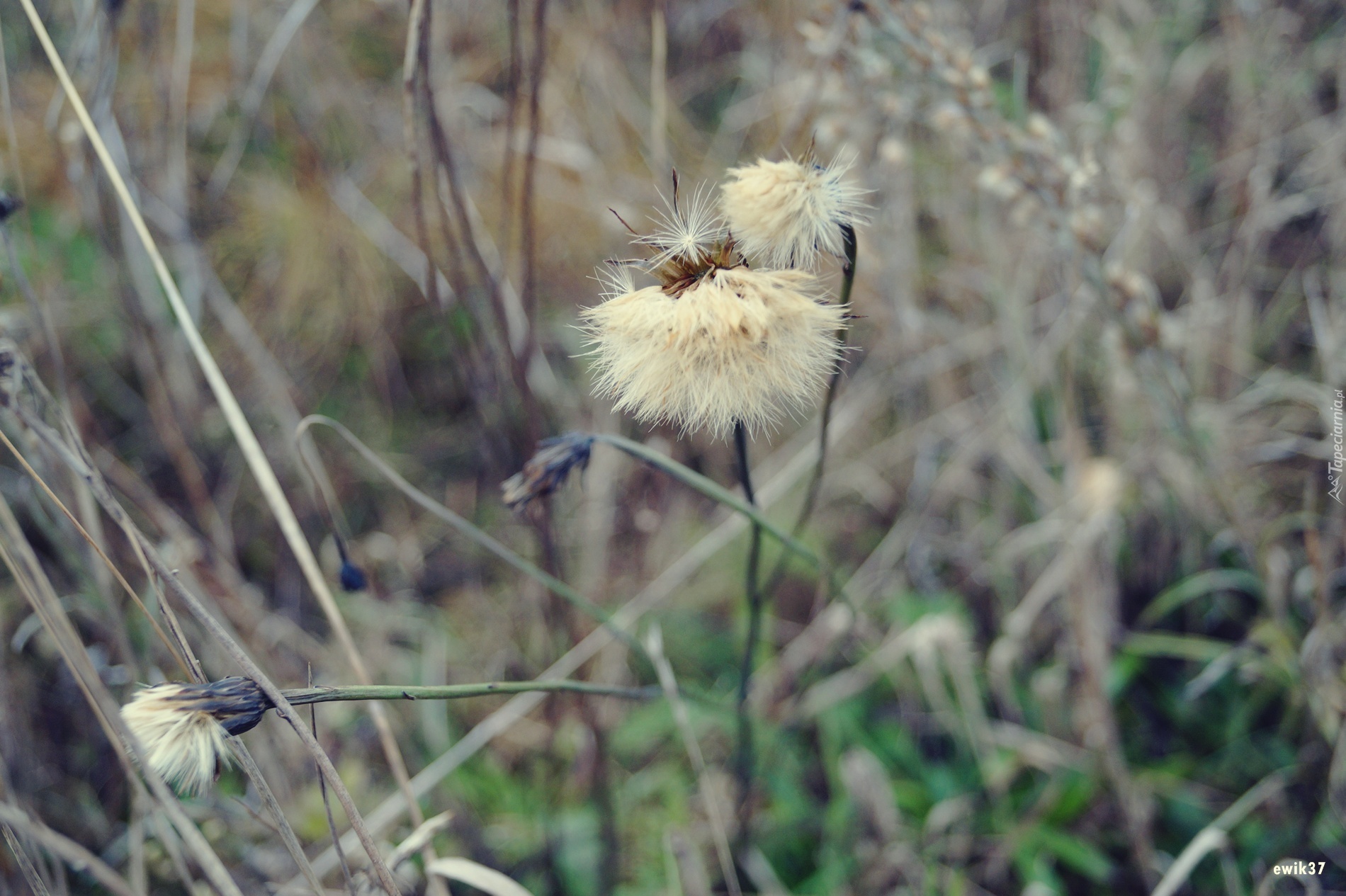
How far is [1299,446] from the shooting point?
1.64 metres

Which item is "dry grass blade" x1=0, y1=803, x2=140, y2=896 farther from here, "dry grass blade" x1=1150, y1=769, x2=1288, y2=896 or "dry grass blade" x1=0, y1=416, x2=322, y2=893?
"dry grass blade" x1=1150, y1=769, x2=1288, y2=896

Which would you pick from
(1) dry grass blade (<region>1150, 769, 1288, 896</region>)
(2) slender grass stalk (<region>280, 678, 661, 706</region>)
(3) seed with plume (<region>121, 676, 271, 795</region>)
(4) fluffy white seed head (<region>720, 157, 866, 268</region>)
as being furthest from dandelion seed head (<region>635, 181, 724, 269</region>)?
(1) dry grass blade (<region>1150, 769, 1288, 896</region>)

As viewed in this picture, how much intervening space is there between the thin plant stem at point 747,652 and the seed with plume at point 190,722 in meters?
0.52

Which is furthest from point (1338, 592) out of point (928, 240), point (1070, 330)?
point (928, 240)

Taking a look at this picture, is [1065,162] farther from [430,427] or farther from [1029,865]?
[430,427]

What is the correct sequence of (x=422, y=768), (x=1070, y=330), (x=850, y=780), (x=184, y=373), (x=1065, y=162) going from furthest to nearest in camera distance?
(x=184, y=373)
(x=422, y=768)
(x=1070, y=330)
(x=850, y=780)
(x=1065, y=162)

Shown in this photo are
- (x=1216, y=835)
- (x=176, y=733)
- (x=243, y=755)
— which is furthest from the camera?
(x=1216, y=835)

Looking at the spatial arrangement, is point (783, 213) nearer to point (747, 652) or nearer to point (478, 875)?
point (747, 652)

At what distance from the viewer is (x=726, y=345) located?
2.27 feet

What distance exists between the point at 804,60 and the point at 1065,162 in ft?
4.11

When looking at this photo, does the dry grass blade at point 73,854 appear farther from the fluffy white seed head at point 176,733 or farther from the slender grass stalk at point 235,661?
the fluffy white seed head at point 176,733

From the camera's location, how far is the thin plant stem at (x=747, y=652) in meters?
0.84

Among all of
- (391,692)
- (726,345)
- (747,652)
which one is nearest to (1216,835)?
(747,652)

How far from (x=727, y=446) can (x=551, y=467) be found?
110 centimetres
